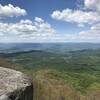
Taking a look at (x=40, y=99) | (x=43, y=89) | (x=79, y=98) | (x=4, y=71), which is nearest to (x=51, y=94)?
(x=43, y=89)

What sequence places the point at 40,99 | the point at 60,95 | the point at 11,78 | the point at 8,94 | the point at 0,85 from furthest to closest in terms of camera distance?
the point at 60,95, the point at 40,99, the point at 11,78, the point at 0,85, the point at 8,94

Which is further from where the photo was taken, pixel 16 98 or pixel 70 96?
pixel 70 96

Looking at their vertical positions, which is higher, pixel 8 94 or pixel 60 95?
pixel 8 94

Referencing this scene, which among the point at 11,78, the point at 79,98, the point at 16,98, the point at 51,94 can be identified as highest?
the point at 11,78

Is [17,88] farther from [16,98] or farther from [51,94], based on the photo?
[51,94]

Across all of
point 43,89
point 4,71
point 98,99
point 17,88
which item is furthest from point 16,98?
point 98,99

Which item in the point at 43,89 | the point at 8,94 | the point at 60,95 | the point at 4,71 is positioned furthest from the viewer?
the point at 60,95

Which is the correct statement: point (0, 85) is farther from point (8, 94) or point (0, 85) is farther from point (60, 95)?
point (60, 95)
